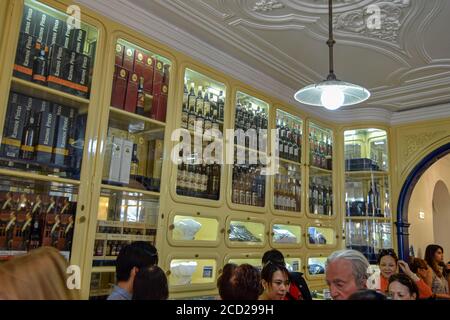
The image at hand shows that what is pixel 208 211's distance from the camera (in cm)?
267

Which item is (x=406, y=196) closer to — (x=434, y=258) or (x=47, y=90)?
(x=434, y=258)

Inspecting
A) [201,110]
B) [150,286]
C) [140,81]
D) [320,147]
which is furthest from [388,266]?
[140,81]

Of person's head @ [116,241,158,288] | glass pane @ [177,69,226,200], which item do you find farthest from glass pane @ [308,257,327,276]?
person's head @ [116,241,158,288]

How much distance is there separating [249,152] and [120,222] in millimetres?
1278

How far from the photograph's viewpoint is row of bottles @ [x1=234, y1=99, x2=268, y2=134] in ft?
10.1

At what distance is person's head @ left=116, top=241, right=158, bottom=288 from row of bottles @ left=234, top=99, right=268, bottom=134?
1.51 metres

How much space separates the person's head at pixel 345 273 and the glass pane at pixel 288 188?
74.9 inches

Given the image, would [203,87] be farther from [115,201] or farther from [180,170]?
[115,201]

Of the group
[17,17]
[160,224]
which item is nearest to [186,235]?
[160,224]

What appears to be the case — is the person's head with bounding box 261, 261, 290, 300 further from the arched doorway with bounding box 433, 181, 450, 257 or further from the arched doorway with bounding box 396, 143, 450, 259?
the arched doorway with bounding box 433, 181, 450, 257

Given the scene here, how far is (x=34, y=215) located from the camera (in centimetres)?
Answer: 189

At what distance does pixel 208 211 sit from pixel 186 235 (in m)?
0.25

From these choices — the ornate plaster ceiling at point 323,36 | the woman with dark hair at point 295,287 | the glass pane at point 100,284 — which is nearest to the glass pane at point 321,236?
the woman with dark hair at point 295,287

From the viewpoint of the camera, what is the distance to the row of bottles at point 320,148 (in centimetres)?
380
